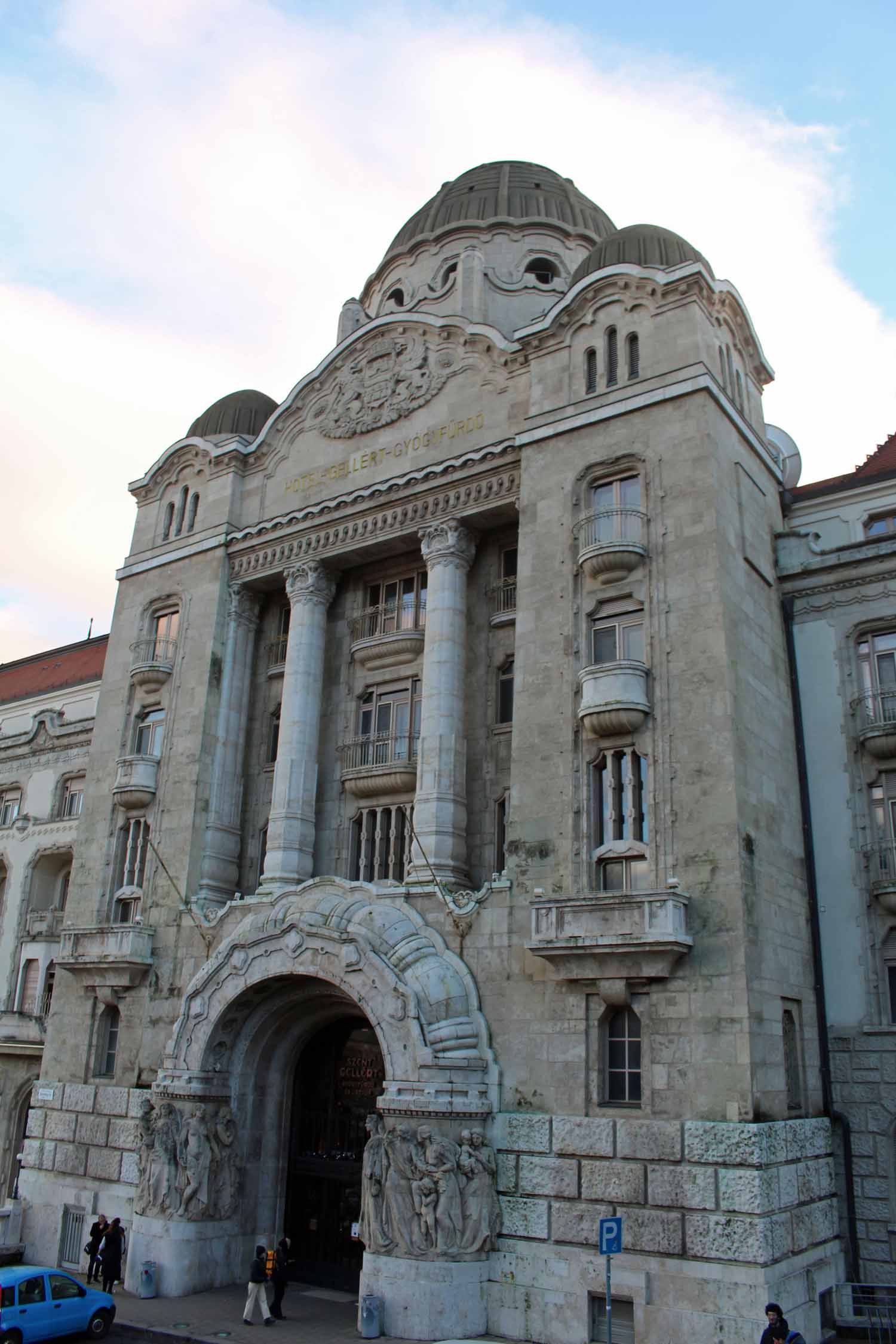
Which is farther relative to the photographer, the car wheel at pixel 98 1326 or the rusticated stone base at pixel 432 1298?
the car wheel at pixel 98 1326

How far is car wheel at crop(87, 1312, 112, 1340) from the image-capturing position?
2186 cm

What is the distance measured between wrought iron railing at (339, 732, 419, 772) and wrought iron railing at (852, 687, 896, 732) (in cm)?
1064

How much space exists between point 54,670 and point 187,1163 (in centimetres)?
2905

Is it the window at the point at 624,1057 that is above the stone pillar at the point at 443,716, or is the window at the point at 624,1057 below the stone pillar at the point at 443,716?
below

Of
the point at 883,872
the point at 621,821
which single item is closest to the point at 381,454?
the point at 621,821

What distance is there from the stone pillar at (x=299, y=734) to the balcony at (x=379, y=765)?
103 centimetres

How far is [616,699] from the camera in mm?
23484

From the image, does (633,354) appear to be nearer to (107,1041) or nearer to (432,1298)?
(432,1298)

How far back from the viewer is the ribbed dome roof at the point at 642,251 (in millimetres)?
27656

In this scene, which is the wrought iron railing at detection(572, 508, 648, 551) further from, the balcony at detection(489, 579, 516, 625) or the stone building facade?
the balcony at detection(489, 579, 516, 625)

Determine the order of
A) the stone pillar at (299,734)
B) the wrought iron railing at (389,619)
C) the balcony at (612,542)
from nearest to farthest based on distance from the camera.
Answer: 1. the balcony at (612,542)
2. the stone pillar at (299,734)
3. the wrought iron railing at (389,619)

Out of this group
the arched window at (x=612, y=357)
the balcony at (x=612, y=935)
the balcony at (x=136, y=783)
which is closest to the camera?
the balcony at (x=612, y=935)

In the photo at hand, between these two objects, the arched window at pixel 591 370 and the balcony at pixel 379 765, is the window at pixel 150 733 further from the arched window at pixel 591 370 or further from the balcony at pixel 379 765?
the arched window at pixel 591 370

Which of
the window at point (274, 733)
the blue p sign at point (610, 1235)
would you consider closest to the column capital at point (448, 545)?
the window at point (274, 733)
